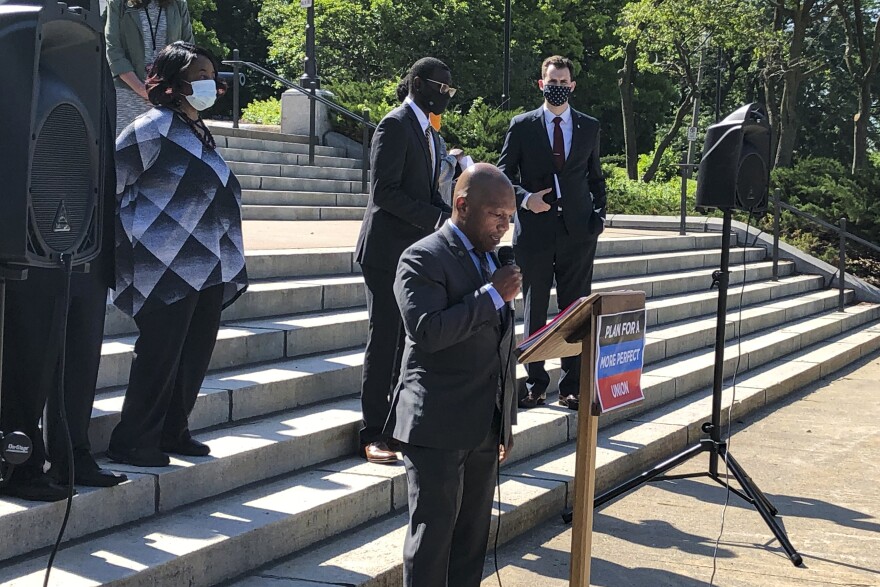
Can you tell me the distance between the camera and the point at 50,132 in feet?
9.80

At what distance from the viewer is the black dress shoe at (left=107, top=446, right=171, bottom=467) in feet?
15.9

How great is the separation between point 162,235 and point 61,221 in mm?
1823

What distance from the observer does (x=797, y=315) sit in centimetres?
1443

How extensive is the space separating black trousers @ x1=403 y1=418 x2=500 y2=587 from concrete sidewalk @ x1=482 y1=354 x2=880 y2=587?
1183 mm

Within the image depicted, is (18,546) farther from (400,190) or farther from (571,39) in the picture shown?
(571,39)

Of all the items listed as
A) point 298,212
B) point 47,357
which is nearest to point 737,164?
point 47,357

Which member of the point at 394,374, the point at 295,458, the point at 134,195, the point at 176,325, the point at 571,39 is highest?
the point at 571,39

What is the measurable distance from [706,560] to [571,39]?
A: 1445 inches

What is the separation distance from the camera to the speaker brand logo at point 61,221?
9.92 feet

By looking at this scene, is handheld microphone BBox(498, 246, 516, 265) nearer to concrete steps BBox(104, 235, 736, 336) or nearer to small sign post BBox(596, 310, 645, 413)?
small sign post BBox(596, 310, 645, 413)

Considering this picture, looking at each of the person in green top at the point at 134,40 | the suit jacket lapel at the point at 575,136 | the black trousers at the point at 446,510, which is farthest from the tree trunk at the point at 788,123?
the black trousers at the point at 446,510

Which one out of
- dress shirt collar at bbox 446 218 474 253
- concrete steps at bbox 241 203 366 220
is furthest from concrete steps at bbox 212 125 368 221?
dress shirt collar at bbox 446 218 474 253

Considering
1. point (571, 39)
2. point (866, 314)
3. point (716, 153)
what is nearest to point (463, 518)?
point (716, 153)

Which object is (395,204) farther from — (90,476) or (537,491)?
(90,476)
